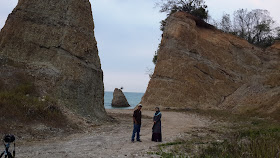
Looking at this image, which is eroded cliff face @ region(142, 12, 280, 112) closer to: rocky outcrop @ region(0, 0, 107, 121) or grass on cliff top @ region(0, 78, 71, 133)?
rocky outcrop @ region(0, 0, 107, 121)

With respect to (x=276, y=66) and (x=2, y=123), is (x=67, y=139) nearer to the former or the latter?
(x=2, y=123)

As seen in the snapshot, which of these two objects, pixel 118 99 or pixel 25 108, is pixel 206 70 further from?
pixel 118 99

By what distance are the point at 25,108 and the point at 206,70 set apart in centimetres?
2926

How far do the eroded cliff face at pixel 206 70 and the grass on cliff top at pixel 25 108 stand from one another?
73.9 ft

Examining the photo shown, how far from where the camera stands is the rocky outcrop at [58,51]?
59.9 feet

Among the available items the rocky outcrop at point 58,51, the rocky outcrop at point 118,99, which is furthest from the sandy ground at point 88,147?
the rocky outcrop at point 118,99

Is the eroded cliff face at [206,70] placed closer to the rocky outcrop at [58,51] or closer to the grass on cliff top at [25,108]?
the rocky outcrop at [58,51]

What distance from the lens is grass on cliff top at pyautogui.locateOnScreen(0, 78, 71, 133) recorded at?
13.7 metres

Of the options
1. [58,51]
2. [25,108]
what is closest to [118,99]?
[58,51]

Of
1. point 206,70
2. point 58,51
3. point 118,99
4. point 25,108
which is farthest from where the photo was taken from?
point 118,99

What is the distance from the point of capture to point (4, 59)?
Result: 18.2 metres

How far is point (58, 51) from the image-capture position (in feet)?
66.4

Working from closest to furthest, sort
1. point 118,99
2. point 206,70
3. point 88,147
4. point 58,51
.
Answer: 1. point 88,147
2. point 58,51
3. point 206,70
4. point 118,99

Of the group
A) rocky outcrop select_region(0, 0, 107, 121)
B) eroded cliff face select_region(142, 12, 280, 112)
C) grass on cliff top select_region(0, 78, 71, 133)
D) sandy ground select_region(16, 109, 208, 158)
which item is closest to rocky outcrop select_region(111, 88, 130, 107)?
eroded cliff face select_region(142, 12, 280, 112)
